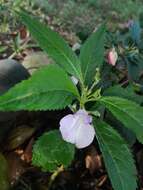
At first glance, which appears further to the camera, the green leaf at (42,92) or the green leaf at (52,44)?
the green leaf at (52,44)

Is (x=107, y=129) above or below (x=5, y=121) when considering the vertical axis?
above

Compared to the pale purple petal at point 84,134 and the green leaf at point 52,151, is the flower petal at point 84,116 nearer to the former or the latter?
the pale purple petal at point 84,134

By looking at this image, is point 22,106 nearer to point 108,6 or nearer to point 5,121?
point 5,121

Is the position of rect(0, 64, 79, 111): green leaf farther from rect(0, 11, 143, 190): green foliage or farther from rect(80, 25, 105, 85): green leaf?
rect(80, 25, 105, 85): green leaf

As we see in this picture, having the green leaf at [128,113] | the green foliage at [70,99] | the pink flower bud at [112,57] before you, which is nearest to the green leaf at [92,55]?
the green foliage at [70,99]

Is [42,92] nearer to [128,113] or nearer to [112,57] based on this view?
[128,113]

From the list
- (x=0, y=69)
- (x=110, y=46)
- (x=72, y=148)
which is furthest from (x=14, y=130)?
(x=72, y=148)
